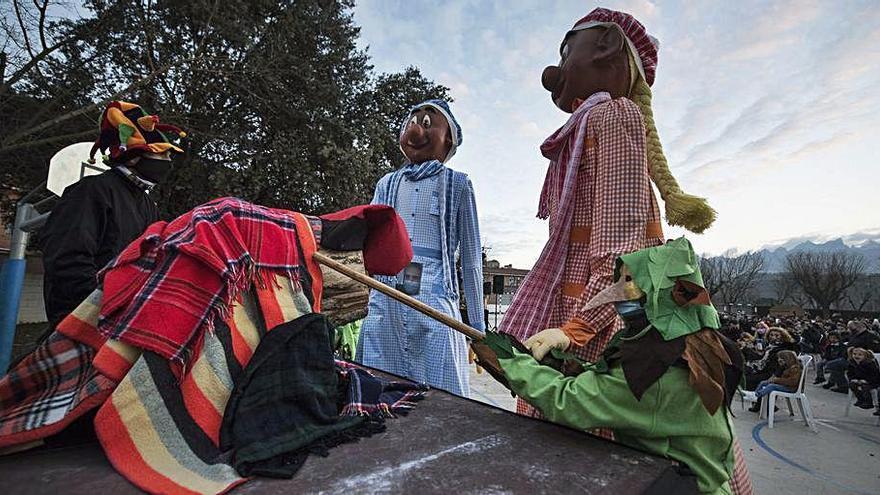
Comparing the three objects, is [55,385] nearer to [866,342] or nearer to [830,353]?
[866,342]

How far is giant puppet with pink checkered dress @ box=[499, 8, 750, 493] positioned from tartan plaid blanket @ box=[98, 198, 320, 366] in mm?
874

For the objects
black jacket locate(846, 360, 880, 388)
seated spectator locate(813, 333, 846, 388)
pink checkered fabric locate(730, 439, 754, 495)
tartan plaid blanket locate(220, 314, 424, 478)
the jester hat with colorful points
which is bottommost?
seated spectator locate(813, 333, 846, 388)

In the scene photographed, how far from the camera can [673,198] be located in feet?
4.94

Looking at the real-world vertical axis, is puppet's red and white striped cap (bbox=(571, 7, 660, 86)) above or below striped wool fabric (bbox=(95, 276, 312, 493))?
above

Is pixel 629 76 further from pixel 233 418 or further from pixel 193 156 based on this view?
pixel 193 156

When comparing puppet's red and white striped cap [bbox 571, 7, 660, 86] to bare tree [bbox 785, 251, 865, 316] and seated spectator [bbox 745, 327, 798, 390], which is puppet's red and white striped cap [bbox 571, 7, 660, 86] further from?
bare tree [bbox 785, 251, 865, 316]

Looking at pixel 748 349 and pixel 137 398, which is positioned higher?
pixel 137 398

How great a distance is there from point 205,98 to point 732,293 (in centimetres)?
4603

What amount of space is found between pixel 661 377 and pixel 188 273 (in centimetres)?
126

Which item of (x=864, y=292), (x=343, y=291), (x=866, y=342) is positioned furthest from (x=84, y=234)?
(x=864, y=292)

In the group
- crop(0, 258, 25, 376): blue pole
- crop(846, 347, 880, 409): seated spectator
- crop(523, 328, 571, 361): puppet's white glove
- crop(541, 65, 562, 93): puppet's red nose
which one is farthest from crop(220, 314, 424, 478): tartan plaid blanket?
crop(846, 347, 880, 409): seated spectator

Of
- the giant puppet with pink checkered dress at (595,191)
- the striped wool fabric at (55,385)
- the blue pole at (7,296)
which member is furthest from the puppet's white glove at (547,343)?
the blue pole at (7,296)

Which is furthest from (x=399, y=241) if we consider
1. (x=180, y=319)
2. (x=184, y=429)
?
(x=184, y=429)

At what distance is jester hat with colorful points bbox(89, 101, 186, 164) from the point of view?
7.42 ft
